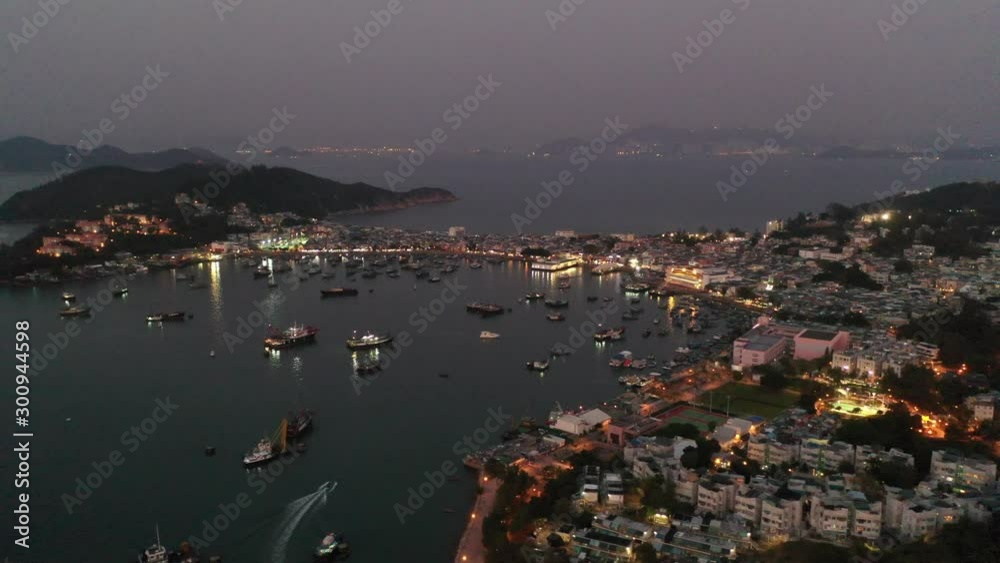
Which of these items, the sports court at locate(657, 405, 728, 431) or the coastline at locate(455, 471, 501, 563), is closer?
the coastline at locate(455, 471, 501, 563)

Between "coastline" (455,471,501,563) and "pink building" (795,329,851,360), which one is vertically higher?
"pink building" (795,329,851,360)

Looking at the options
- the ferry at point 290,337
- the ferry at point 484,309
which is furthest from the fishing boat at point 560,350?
the ferry at point 290,337

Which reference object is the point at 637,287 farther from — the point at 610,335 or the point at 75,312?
the point at 75,312

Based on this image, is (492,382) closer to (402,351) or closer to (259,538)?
(402,351)

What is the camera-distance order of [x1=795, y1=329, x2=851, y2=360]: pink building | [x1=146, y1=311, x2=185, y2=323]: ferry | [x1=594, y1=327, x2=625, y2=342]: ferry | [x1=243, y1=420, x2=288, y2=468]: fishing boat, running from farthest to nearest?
[x1=146, y1=311, x2=185, y2=323]: ferry < [x1=594, y1=327, x2=625, y2=342]: ferry < [x1=795, y1=329, x2=851, y2=360]: pink building < [x1=243, y1=420, x2=288, y2=468]: fishing boat

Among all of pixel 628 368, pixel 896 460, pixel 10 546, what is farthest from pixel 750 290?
pixel 10 546

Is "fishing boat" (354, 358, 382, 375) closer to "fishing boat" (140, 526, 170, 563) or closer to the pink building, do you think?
"fishing boat" (140, 526, 170, 563)

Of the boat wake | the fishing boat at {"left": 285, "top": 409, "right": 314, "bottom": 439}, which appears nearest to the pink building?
the fishing boat at {"left": 285, "top": 409, "right": 314, "bottom": 439}
